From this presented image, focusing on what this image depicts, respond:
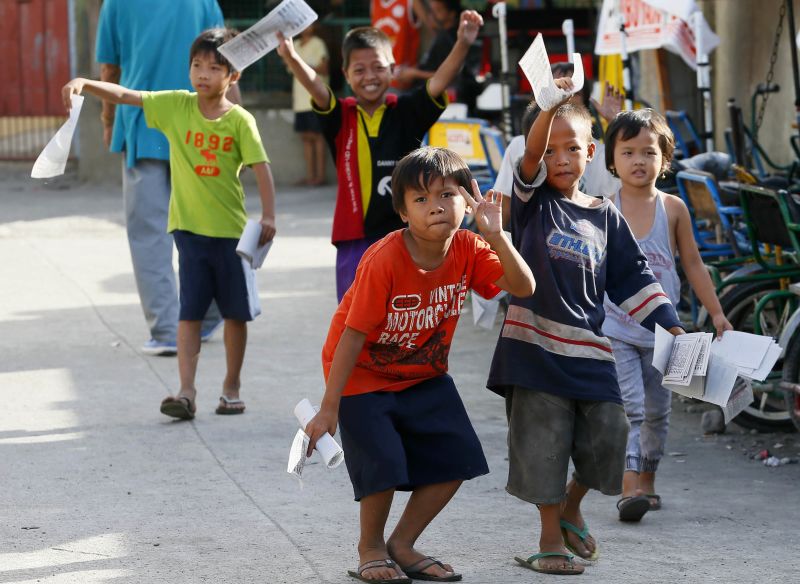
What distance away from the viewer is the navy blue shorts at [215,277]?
6.67 metres

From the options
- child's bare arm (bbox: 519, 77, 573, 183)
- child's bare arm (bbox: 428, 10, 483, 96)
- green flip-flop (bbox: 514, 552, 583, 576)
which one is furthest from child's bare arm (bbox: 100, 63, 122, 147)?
green flip-flop (bbox: 514, 552, 583, 576)

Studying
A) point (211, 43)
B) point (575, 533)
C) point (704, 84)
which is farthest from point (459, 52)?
Result: point (704, 84)

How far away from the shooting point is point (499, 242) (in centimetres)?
408

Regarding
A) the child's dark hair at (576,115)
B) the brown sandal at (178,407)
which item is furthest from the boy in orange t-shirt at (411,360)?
the brown sandal at (178,407)

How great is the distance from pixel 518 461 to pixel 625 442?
34 cm

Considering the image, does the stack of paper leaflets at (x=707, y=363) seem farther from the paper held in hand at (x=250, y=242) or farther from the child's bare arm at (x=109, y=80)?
the child's bare arm at (x=109, y=80)

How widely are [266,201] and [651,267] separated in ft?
6.62

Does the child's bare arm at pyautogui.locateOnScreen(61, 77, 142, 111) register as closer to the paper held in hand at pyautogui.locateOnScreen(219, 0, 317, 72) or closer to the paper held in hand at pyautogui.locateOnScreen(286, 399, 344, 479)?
the paper held in hand at pyautogui.locateOnScreen(219, 0, 317, 72)

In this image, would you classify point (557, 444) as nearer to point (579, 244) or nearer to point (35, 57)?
point (579, 244)

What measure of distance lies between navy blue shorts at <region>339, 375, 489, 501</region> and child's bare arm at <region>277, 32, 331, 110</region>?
1676mm

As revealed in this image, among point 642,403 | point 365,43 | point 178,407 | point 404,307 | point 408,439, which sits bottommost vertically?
point 178,407

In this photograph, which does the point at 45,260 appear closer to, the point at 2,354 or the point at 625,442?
the point at 2,354

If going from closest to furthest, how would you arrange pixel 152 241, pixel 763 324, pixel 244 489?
pixel 244 489 < pixel 763 324 < pixel 152 241

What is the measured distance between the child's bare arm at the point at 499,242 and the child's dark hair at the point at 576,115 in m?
0.45
